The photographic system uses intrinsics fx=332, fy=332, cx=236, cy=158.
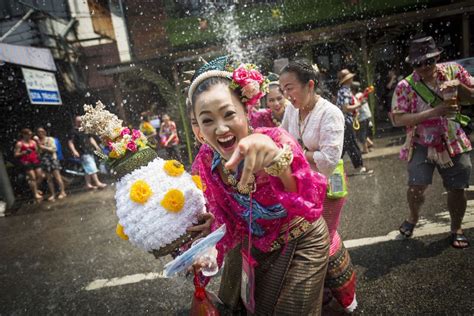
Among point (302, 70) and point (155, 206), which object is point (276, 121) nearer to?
point (302, 70)

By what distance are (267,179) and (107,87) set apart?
592 inches

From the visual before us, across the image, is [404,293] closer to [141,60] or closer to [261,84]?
[261,84]

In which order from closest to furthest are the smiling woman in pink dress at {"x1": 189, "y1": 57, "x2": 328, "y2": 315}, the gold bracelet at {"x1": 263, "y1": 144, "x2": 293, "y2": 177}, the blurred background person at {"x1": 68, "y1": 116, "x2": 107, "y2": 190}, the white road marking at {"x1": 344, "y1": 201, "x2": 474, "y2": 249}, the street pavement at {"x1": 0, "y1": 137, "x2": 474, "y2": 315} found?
1. the gold bracelet at {"x1": 263, "y1": 144, "x2": 293, "y2": 177}
2. the smiling woman in pink dress at {"x1": 189, "y1": 57, "x2": 328, "y2": 315}
3. the street pavement at {"x1": 0, "y1": 137, "x2": 474, "y2": 315}
4. the white road marking at {"x1": 344, "y1": 201, "x2": 474, "y2": 249}
5. the blurred background person at {"x1": 68, "y1": 116, "x2": 107, "y2": 190}

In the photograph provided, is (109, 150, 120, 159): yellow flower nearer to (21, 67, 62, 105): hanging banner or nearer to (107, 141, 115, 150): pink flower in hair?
(107, 141, 115, 150): pink flower in hair

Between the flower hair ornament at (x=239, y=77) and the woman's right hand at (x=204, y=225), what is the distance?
2.23 feet

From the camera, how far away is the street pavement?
2.75 meters

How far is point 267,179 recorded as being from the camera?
66.9 inches

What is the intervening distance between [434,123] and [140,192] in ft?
9.39

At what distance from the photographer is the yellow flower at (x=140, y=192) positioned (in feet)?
5.91

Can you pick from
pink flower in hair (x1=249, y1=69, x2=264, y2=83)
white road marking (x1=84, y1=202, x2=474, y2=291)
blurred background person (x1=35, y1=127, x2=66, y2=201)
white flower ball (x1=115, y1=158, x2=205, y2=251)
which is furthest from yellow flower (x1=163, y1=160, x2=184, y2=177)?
blurred background person (x1=35, y1=127, x2=66, y2=201)

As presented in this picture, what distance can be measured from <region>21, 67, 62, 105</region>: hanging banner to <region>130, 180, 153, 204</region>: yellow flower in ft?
34.0

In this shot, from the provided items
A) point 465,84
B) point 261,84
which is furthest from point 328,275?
point 465,84

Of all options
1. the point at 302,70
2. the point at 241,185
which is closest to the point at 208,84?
the point at 241,185

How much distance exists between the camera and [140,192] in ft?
5.95
